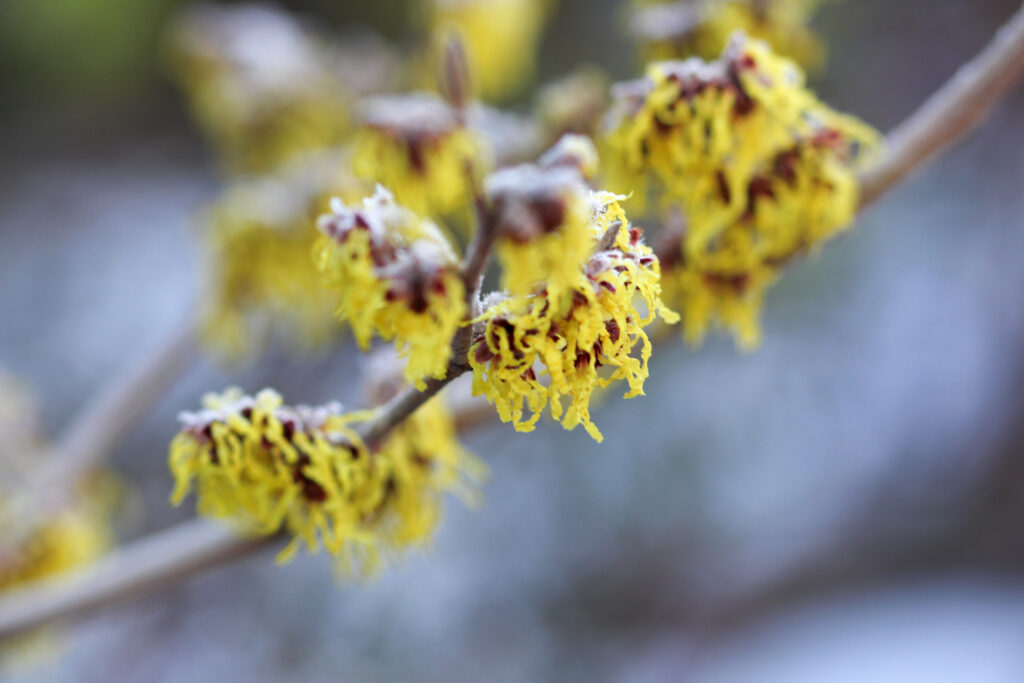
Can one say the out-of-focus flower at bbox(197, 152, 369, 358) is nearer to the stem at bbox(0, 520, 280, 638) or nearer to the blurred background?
the stem at bbox(0, 520, 280, 638)

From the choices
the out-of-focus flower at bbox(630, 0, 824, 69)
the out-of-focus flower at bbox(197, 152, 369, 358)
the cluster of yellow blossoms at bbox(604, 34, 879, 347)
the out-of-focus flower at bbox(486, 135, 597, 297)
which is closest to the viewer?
the out-of-focus flower at bbox(486, 135, 597, 297)

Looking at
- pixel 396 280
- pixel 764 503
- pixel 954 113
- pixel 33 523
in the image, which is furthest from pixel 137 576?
pixel 764 503

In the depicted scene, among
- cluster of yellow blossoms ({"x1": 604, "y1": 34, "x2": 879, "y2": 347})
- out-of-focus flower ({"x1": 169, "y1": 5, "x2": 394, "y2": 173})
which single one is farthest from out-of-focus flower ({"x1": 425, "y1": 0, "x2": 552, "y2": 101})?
cluster of yellow blossoms ({"x1": 604, "y1": 34, "x2": 879, "y2": 347})

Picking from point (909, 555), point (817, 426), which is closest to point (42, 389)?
point (817, 426)

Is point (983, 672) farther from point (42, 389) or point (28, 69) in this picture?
point (28, 69)

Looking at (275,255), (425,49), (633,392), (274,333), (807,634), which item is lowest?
(633,392)

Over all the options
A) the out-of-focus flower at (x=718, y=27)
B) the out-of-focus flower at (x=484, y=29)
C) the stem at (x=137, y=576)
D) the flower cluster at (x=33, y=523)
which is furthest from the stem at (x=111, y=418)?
the out-of-focus flower at (x=718, y=27)
